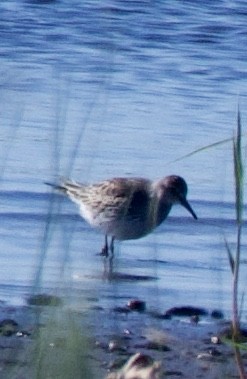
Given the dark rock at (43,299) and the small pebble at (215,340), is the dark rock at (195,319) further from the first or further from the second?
the dark rock at (43,299)

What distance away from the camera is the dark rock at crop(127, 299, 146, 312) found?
7641mm

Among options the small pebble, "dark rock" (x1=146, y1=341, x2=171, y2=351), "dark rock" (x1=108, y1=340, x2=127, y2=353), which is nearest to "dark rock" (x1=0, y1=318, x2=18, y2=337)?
"dark rock" (x1=108, y1=340, x2=127, y2=353)

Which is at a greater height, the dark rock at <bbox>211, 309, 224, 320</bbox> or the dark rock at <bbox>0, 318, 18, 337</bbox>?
the dark rock at <bbox>0, 318, 18, 337</bbox>

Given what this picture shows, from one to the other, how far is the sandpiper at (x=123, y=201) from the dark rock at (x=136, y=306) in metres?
1.06

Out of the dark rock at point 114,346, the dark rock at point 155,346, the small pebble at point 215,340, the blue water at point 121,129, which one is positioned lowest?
the blue water at point 121,129

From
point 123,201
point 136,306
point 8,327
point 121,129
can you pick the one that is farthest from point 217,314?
point 121,129

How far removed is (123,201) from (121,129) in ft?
7.82

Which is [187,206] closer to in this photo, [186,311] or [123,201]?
[123,201]

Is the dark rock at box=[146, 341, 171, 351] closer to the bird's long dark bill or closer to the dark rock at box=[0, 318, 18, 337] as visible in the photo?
the dark rock at box=[0, 318, 18, 337]

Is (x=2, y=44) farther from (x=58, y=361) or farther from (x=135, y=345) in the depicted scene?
(x=58, y=361)

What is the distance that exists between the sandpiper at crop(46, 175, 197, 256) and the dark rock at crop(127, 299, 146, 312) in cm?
106

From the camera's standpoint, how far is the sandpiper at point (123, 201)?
353 inches

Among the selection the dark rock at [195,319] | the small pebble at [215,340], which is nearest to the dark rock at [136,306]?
the dark rock at [195,319]

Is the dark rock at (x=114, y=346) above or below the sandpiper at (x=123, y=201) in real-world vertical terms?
above
